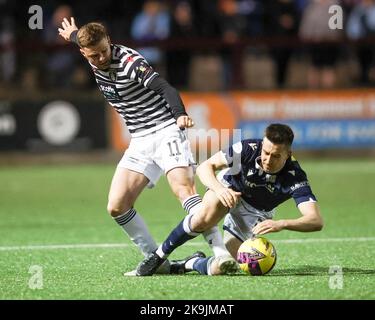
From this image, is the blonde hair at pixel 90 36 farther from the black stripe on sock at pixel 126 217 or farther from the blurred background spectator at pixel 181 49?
the blurred background spectator at pixel 181 49

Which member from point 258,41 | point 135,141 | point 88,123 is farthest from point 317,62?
point 135,141

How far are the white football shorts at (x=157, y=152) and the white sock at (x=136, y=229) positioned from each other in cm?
33

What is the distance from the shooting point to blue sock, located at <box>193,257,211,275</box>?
7.78m

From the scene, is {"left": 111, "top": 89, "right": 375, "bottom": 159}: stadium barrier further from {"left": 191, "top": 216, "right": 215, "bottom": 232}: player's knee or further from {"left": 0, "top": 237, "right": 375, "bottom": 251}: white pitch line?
{"left": 191, "top": 216, "right": 215, "bottom": 232}: player's knee

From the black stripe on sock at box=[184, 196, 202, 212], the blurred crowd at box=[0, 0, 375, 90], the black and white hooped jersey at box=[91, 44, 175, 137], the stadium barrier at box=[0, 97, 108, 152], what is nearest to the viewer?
the black stripe on sock at box=[184, 196, 202, 212]

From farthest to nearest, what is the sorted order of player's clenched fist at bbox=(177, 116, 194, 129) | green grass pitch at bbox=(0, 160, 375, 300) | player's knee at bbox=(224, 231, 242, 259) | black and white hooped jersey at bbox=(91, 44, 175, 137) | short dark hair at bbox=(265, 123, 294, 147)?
1. player's knee at bbox=(224, 231, 242, 259)
2. black and white hooped jersey at bbox=(91, 44, 175, 137)
3. player's clenched fist at bbox=(177, 116, 194, 129)
4. short dark hair at bbox=(265, 123, 294, 147)
5. green grass pitch at bbox=(0, 160, 375, 300)

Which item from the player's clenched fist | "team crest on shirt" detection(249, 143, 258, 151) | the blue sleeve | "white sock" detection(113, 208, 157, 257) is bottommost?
"white sock" detection(113, 208, 157, 257)

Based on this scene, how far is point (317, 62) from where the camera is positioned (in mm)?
18203

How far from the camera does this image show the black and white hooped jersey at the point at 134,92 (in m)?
8.07

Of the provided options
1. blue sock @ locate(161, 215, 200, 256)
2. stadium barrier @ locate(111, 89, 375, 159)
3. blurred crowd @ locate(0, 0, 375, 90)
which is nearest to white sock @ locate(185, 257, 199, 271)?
blue sock @ locate(161, 215, 200, 256)

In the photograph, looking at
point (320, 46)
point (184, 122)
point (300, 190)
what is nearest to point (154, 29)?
point (320, 46)

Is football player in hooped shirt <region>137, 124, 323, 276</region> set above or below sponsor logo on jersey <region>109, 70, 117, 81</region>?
below

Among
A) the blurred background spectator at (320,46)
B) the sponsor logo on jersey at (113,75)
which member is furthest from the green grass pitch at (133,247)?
the blurred background spectator at (320,46)

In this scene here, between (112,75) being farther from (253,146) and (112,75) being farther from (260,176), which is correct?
(260,176)
